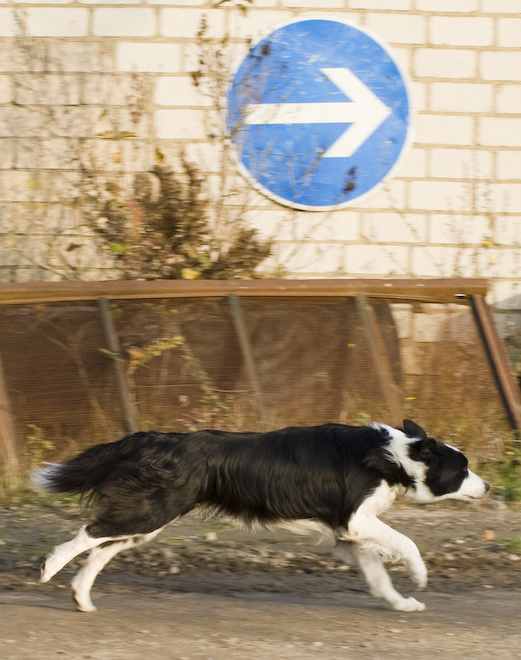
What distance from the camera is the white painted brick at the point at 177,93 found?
8461 millimetres

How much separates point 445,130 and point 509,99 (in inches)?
29.8

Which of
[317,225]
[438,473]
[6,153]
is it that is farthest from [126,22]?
[438,473]

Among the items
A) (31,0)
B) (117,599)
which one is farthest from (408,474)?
(31,0)

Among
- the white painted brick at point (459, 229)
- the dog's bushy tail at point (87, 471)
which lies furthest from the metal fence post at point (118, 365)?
the white painted brick at point (459, 229)

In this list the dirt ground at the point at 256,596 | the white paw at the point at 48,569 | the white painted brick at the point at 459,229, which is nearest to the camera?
the dirt ground at the point at 256,596

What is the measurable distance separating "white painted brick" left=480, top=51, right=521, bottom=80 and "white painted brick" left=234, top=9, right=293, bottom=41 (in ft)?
6.92

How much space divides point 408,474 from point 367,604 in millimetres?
734

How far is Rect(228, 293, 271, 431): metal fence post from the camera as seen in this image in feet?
21.2

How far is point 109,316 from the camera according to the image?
6.79 metres

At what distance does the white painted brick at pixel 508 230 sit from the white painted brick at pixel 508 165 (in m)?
0.43

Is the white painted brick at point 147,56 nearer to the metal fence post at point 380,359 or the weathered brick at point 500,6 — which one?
the weathered brick at point 500,6

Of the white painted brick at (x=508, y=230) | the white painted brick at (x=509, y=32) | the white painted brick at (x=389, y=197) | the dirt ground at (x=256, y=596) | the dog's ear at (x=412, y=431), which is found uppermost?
the white painted brick at (x=509, y=32)

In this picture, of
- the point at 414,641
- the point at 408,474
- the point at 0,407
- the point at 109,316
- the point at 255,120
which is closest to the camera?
the point at 414,641

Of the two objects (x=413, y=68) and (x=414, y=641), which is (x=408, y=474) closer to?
(x=414, y=641)
